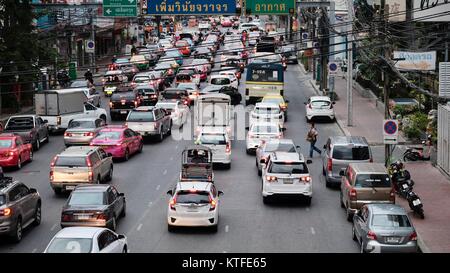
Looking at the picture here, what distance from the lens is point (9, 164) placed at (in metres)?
36.5

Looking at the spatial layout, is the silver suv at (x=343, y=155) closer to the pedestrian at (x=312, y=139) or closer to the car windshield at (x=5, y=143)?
the pedestrian at (x=312, y=139)

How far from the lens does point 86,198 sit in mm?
25172

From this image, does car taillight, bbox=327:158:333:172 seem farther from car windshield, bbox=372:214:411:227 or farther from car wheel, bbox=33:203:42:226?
car wheel, bbox=33:203:42:226

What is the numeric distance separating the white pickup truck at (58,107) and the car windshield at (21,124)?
13.7ft

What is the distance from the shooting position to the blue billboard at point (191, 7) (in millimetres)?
47344

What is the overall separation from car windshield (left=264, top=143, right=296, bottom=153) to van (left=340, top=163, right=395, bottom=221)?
718cm

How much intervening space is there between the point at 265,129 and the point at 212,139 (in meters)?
4.13

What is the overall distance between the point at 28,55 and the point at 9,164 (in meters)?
23.0

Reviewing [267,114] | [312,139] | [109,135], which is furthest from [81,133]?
[312,139]

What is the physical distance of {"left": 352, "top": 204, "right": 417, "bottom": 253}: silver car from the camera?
22219 mm

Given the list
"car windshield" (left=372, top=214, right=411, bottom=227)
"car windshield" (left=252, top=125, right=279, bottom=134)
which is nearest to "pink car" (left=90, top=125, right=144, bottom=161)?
"car windshield" (left=252, top=125, right=279, bottom=134)

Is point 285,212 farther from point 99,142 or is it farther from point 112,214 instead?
point 99,142

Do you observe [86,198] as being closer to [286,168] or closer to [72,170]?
[72,170]
